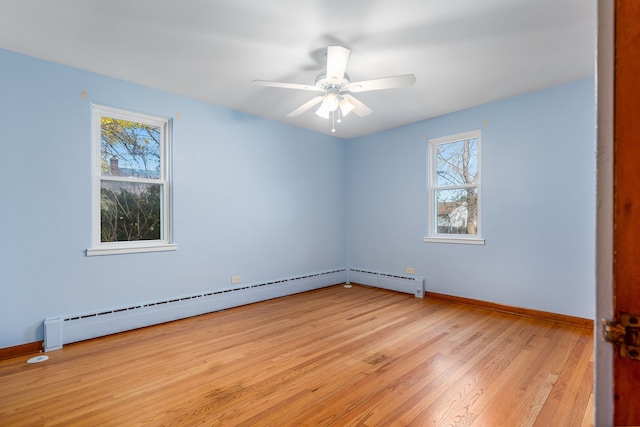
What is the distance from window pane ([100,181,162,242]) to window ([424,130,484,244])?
3657 mm

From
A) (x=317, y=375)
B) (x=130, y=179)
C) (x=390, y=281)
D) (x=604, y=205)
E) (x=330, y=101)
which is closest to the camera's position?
(x=604, y=205)

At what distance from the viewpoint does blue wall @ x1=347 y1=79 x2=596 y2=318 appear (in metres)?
3.19

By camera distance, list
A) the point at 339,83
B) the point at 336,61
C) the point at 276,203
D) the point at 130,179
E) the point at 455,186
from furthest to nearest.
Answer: the point at 276,203
the point at 455,186
the point at 130,179
the point at 339,83
the point at 336,61

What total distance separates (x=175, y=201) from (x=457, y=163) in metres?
3.78

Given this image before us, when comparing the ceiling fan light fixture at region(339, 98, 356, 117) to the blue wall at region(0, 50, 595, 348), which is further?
the ceiling fan light fixture at region(339, 98, 356, 117)

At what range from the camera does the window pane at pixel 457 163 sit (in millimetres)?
4094

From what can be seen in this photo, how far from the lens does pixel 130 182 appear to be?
3.31 m

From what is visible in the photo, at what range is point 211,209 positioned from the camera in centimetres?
382

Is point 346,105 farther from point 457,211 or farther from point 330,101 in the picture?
point 457,211

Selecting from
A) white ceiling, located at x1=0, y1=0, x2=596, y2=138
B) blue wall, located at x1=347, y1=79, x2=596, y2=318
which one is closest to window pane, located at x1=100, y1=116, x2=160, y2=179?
white ceiling, located at x1=0, y1=0, x2=596, y2=138

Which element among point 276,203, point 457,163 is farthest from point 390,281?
point 276,203

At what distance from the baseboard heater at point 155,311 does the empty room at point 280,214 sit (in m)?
0.02

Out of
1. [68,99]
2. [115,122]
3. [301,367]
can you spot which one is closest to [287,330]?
[301,367]

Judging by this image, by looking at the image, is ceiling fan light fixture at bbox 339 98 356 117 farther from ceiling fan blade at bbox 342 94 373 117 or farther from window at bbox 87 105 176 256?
window at bbox 87 105 176 256
